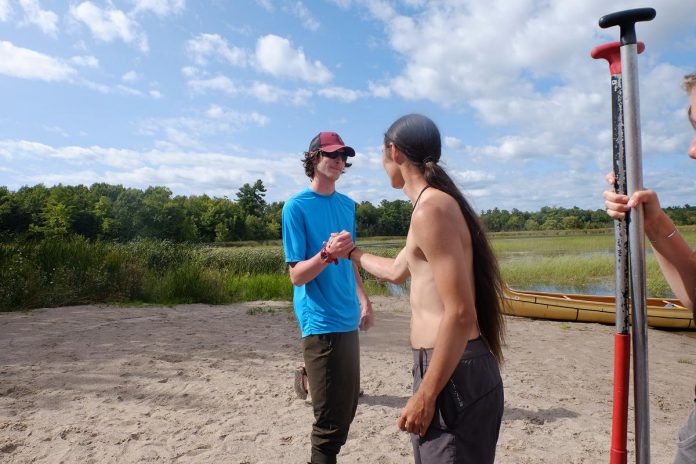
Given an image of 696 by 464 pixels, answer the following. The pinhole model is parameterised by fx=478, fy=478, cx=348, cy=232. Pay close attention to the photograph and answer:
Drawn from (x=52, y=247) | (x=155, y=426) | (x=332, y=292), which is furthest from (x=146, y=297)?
(x=332, y=292)

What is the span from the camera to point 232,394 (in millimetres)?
5465

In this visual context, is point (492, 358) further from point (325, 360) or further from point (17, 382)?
point (17, 382)

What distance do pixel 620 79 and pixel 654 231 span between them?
490 mm

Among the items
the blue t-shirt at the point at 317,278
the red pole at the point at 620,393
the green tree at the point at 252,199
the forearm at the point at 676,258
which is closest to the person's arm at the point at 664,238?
the forearm at the point at 676,258

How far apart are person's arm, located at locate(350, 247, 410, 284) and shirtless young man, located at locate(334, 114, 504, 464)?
0.15 meters

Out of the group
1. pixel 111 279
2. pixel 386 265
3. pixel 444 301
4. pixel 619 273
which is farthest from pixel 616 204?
pixel 111 279

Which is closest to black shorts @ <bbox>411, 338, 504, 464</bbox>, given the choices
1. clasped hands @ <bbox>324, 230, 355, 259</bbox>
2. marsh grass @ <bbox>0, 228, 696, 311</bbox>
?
clasped hands @ <bbox>324, 230, 355, 259</bbox>

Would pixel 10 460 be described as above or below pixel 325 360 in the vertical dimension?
below

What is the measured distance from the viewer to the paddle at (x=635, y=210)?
4.55ft

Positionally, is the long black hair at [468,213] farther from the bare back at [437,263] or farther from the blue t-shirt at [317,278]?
the blue t-shirt at [317,278]

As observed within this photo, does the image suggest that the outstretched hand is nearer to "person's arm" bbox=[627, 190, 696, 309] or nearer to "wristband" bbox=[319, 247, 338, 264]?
"person's arm" bbox=[627, 190, 696, 309]

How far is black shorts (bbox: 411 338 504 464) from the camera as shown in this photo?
157 centimetres

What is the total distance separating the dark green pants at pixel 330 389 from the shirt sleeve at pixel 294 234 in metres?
0.47

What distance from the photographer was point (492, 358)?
1695 millimetres
